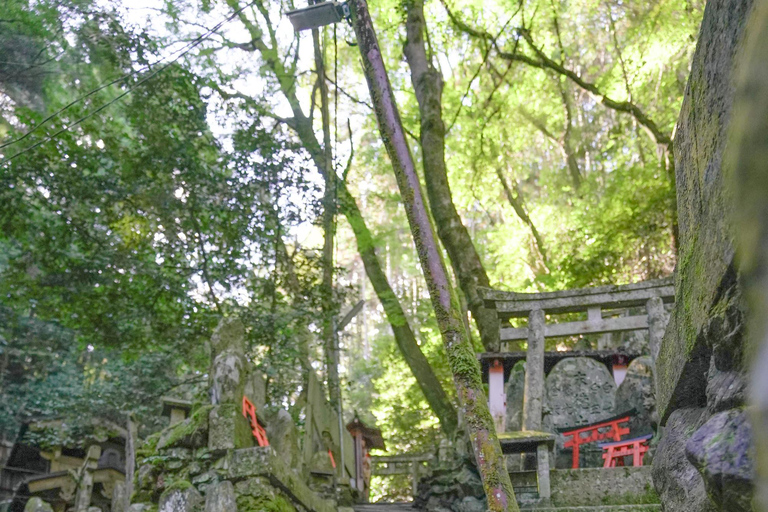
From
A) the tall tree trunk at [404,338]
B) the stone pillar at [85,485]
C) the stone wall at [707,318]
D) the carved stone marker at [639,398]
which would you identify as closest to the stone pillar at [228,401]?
the stone wall at [707,318]

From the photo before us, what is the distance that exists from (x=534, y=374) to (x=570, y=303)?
4.15 feet

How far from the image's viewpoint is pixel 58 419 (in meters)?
14.4

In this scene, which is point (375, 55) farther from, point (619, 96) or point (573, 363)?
point (619, 96)

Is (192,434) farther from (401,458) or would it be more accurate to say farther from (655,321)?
(401,458)

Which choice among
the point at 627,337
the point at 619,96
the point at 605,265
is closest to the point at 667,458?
the point at 605,265

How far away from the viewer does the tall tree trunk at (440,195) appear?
1155cm

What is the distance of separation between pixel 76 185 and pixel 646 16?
1275 cm

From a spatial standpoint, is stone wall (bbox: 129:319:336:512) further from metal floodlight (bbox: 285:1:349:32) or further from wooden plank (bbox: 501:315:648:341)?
wooden plank (bbox: 501:315:648:341)

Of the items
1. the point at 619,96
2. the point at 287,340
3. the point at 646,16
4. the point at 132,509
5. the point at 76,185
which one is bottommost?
the point at 132,509

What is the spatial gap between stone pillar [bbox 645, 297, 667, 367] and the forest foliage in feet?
12.3

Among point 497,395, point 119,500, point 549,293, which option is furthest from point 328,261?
point 119,500

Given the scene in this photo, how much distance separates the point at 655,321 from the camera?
9836 millimetres

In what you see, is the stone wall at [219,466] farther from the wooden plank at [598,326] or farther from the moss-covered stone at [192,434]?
the wooden plank at [598,326]

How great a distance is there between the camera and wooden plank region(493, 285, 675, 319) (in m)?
10.3
